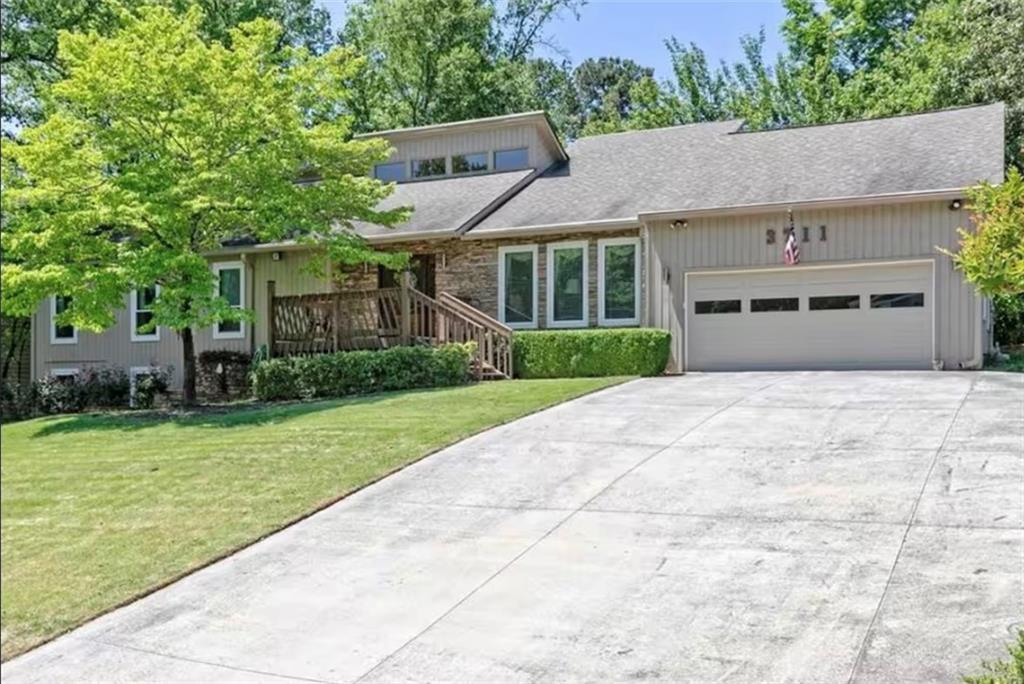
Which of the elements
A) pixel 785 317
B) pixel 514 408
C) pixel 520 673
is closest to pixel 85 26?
pixel 514 408

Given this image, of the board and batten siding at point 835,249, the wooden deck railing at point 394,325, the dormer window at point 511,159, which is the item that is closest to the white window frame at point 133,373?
the wooden deck railing at point 394,325

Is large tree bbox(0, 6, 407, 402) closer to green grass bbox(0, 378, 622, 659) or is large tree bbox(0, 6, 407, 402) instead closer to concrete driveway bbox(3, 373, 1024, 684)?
green grass bbox(0, 378, 622, 659)

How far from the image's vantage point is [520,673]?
4.75 m

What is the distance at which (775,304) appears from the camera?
53.3ft

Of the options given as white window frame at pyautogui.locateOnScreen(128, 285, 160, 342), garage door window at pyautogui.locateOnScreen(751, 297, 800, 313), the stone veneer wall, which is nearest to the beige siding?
the stone veneer wall

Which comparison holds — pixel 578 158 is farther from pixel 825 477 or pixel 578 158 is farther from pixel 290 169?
pixel 825 477

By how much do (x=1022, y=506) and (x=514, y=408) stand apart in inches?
259

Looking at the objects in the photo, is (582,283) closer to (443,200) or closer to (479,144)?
(443,200)

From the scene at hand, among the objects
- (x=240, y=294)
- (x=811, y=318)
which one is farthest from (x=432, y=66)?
(x=811, y=318)

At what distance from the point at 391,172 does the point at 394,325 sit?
743 centimetres

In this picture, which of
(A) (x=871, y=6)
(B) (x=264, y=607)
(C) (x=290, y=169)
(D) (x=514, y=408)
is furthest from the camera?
(A) (x=871, y=6)

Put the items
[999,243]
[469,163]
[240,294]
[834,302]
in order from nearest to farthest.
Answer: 1. [999,243]
2. [834,302]
3. [240,294]
4. [469,163]

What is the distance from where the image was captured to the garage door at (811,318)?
1523 centimetres

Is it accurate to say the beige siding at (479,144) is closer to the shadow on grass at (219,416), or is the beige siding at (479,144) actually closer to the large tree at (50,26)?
the large tree at (50,26)
